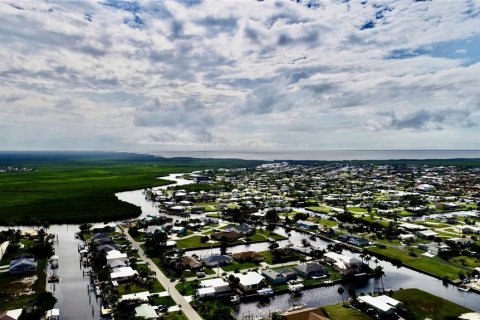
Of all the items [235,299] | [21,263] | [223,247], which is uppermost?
[21,263]

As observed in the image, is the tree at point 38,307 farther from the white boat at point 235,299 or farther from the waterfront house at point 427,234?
the waterfront house at point 427,234

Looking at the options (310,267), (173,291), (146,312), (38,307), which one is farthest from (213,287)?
(38,307)

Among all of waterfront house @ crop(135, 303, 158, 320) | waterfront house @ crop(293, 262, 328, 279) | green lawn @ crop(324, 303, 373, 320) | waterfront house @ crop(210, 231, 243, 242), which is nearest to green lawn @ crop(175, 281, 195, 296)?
waterfront house @ crop(135, 303, 158, 320)

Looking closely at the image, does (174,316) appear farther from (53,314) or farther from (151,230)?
(151,230)

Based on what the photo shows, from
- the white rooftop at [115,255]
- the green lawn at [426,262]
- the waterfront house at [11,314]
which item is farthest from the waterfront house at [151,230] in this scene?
the green lawn at [426,262]

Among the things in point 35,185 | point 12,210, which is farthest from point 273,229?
point 35,185

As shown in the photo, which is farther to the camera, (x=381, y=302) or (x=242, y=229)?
(x=242, y=229)

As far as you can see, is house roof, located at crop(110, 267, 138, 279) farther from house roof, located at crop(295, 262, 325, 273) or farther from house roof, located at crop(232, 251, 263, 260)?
house roof, located at crop(295, 262, 325, 273)
